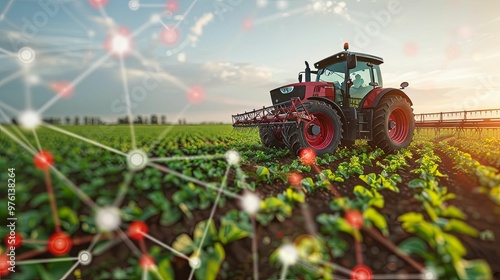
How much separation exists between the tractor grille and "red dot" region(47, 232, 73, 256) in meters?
6.00

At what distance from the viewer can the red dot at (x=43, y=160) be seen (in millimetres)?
2430

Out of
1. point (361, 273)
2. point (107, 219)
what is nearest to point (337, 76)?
point (361, 273)

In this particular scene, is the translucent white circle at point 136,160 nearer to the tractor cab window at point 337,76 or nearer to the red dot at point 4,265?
the red dot at point 4,265

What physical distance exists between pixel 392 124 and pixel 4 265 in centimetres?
819

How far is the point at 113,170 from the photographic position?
272cm

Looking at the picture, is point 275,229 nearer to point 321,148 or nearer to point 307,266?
point 307,266

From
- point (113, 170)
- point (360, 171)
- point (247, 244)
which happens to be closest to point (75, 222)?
point (113, 170)

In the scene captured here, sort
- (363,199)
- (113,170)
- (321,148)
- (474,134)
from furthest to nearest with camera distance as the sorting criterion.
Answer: (474,134)
(321,148)
(363,199)
(113,170)

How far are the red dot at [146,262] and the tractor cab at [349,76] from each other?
6549mm

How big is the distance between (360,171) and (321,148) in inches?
64.9

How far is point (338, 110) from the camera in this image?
7.18m

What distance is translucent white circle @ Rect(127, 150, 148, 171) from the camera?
3.03 m

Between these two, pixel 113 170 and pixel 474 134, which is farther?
pixel 474 134

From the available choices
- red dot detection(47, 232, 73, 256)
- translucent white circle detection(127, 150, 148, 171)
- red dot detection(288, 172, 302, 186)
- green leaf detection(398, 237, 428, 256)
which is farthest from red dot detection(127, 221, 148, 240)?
red dot detection(288, 172, 302, 186)
